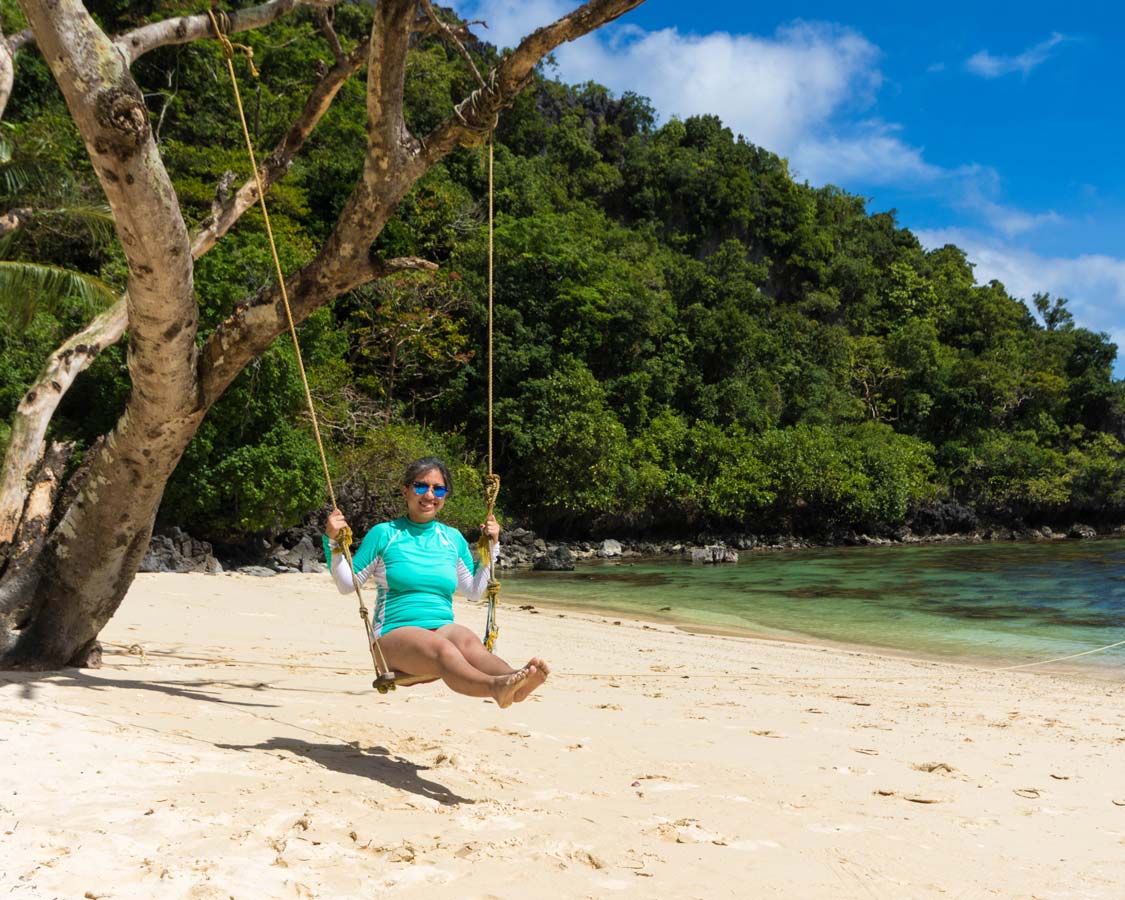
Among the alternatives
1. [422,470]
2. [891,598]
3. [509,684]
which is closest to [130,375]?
[422,470]

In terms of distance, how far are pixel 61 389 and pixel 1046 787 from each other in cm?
653

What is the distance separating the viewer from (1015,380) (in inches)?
1768

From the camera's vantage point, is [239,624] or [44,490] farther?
[239,624]

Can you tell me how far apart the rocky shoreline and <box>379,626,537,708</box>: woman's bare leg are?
1340 centimetres

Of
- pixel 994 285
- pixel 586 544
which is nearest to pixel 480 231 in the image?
pixel 586 544

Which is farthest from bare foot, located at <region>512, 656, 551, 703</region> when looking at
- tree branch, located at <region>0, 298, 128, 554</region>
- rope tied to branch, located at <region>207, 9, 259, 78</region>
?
tree branch, located at <region>0, 298, 128, 554</region>

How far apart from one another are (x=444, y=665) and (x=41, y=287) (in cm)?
817

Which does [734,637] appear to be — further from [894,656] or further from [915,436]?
[915,436]

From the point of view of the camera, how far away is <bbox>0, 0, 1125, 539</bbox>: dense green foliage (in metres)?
20.3

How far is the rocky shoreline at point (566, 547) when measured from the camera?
17484 millimetres

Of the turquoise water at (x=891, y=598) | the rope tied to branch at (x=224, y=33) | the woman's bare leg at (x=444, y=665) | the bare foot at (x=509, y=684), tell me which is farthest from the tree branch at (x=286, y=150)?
the turquoise water at (x=891, y=598)

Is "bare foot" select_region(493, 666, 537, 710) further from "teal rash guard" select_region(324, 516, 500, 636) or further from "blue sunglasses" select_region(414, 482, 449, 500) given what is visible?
"blue sunglasses" select_region(414, 482, 449, 500)

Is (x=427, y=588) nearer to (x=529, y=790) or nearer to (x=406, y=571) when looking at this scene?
(x=406, y=571)

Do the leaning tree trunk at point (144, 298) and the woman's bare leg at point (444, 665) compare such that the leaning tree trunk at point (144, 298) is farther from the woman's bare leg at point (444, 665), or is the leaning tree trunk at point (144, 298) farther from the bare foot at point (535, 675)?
the bare foot at point (535, 675)
